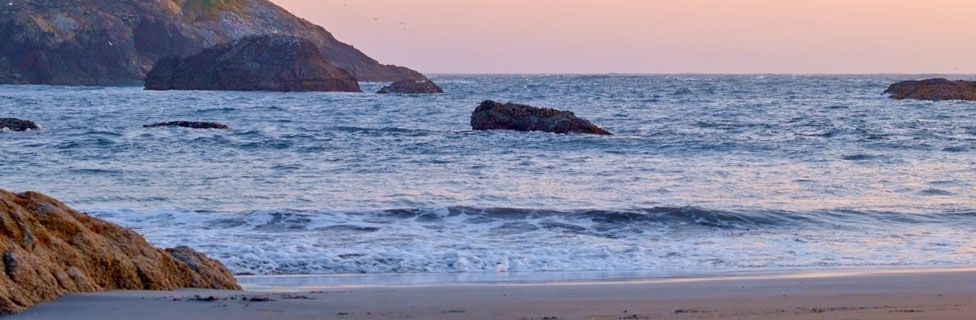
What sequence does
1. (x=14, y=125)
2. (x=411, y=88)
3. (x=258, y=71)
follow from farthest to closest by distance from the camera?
(x=258, y=71) < (x=411, y=88) < (x=14, y=125)

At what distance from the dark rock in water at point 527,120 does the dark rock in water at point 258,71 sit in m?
47.9

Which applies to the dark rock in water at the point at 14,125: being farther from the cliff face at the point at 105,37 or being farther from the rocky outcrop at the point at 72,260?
the cliff face at the point at 105,37

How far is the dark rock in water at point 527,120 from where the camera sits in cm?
2436

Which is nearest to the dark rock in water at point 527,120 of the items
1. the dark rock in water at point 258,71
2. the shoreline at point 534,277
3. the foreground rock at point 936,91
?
the shoreline at point 534,277

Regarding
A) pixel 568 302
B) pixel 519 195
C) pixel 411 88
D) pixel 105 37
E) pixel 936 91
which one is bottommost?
pixel 411 88

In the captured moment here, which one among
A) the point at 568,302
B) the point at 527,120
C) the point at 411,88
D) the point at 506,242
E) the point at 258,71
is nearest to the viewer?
the point at 568,302

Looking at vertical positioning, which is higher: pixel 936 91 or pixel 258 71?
pixel 258 71

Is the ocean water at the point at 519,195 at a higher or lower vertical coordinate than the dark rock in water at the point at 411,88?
higher

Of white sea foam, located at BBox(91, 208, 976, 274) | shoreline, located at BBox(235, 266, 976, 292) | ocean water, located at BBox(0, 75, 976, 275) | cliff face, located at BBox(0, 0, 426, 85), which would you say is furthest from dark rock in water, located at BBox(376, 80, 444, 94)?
shoreline, located at BBox(235, 266, 976, 292)

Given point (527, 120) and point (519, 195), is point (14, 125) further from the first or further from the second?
point (519, 195)

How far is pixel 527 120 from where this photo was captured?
25.2 m

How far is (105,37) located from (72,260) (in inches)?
3986

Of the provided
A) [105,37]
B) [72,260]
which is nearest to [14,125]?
[72,260]

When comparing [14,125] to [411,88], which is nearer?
[14,125]
